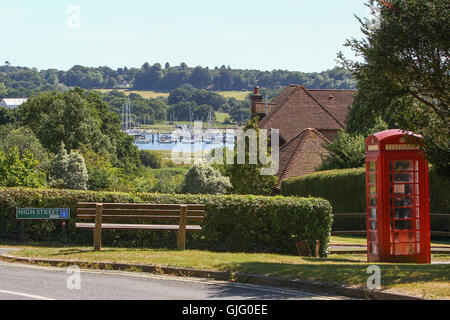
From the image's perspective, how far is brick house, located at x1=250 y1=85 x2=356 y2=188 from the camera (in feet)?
157

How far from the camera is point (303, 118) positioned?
6247 centimetres

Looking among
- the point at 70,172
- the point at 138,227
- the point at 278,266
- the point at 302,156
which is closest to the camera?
the point at 278,266

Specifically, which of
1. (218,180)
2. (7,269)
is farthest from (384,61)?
(218,180)

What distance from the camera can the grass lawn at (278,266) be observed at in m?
11.6

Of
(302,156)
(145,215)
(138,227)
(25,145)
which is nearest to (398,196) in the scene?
(145,215)

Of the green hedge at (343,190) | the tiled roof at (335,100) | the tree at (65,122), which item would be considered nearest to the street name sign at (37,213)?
the green hedge at (343,190)

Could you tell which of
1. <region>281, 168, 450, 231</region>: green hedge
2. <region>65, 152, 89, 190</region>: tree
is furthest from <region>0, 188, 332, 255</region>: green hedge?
<region>65, 152, 89, 190</region>: tree

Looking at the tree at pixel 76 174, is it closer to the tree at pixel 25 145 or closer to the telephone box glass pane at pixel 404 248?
the tree at pixel 25 145

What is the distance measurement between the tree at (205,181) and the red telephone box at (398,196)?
30678 mm

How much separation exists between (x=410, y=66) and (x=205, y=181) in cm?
3239

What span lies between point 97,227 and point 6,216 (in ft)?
12.1

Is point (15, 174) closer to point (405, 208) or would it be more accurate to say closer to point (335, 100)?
point (405, 208)

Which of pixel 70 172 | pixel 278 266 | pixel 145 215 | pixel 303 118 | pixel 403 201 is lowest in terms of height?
pixel 278 266

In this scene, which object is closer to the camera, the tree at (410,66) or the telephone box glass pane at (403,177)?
the tree at (410,66)
